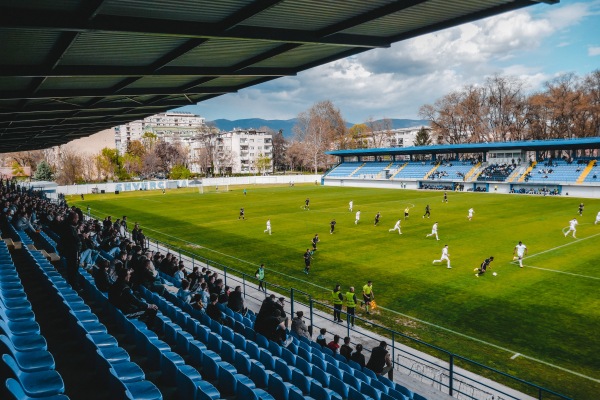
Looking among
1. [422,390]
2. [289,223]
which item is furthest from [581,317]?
[289,223]

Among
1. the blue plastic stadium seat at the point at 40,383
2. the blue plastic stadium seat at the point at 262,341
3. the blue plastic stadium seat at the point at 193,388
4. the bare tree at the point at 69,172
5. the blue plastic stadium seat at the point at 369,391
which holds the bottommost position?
the blue plastic stadium seat at the point at 369,391

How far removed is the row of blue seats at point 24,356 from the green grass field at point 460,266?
1080cm

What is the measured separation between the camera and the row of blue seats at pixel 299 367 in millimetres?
7354

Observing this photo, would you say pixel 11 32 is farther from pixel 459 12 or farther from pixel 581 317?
pixel 581 317

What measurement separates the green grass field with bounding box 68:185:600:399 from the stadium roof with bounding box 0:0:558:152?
939cm

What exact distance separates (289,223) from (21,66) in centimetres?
2673

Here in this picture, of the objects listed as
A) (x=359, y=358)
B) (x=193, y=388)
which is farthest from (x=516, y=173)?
(x=193, y=388)

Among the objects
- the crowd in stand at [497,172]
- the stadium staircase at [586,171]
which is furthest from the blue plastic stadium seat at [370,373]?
the crowd in stand at [497,172]

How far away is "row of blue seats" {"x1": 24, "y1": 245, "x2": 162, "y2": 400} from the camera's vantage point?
5.57m

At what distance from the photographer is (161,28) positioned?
784 cm

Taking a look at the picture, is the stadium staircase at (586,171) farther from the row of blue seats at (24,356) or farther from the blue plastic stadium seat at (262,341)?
the row of blue seats at (24,356)

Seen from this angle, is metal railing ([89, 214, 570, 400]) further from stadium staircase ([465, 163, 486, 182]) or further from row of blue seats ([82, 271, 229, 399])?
stadium staircase ([465, 163, 486, 182])

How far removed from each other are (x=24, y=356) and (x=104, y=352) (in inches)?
43.4

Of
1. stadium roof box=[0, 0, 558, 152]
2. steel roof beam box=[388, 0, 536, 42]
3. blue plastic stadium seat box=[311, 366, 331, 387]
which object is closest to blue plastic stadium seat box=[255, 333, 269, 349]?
blue plastic stadium seat box=[311, 366, 331, 387]
